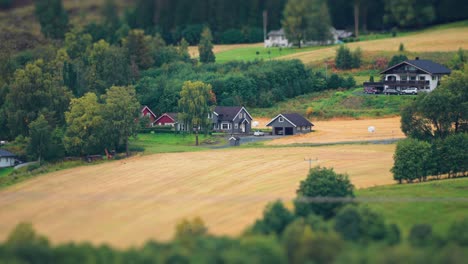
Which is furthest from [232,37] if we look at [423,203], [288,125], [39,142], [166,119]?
[423,203]

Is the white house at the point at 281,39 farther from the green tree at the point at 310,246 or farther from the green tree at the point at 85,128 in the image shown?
the green tree at the point at 310,246

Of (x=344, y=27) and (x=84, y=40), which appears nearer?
(x=84, y=40)

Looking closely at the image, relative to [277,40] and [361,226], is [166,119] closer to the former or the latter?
[277,40]

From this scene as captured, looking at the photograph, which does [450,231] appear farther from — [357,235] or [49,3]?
[49,3]

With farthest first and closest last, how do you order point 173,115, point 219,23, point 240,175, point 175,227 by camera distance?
point 219,23
point 173,115
point 240,175
point 175,227

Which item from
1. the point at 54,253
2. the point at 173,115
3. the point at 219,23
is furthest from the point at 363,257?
the point at 219,23

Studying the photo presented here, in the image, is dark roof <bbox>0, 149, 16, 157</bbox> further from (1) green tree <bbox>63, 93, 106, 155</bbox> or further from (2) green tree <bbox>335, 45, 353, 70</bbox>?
(2) green tree <bbox>335, 45, 353, 70</bbox>

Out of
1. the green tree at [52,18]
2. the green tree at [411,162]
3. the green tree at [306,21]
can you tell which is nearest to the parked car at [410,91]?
the green tree at [306,21]
